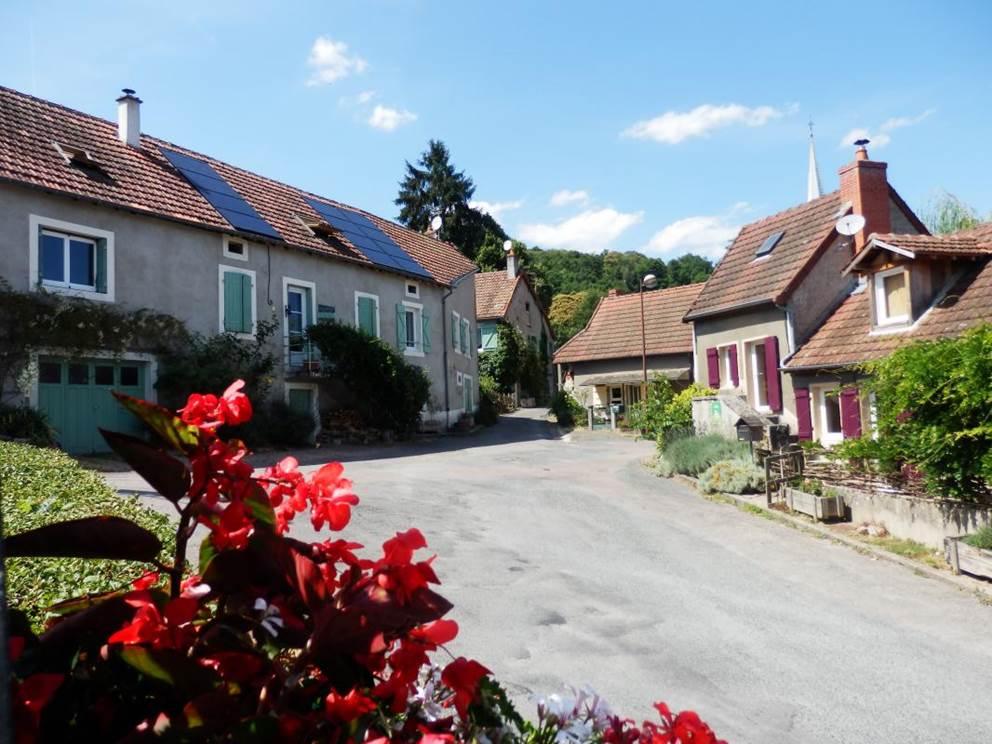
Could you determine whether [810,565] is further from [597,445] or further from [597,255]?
[597,255]

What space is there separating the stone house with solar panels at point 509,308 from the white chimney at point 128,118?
814 inches

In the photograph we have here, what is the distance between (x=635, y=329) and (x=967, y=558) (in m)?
25.5

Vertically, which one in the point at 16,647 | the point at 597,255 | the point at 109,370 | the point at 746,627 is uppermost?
the point at 597,255

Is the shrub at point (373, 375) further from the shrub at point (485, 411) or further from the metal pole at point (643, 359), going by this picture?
the metal pole at point (643, 359)

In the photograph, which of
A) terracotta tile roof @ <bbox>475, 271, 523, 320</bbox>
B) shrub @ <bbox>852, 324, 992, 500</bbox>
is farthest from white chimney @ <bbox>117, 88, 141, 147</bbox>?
terracotta tile roof @ <bbox>475, 271, 523, 320</bbox>

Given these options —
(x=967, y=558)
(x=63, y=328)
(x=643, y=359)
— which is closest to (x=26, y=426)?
(x=63, y=328)

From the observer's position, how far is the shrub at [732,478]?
1348 cm

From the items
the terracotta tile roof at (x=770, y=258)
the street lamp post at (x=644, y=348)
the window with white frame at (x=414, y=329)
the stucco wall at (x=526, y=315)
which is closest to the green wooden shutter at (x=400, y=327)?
the window with white frame at (x=414, y=329)

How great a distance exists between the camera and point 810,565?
29.8 ft

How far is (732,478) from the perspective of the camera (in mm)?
13695

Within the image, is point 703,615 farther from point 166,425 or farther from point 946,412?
point 166,425

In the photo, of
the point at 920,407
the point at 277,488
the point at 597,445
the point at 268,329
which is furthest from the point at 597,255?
the point at 277,488

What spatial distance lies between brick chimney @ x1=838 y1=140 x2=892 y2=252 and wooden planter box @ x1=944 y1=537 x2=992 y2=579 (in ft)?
36.1

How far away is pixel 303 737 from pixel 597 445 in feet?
74.3
